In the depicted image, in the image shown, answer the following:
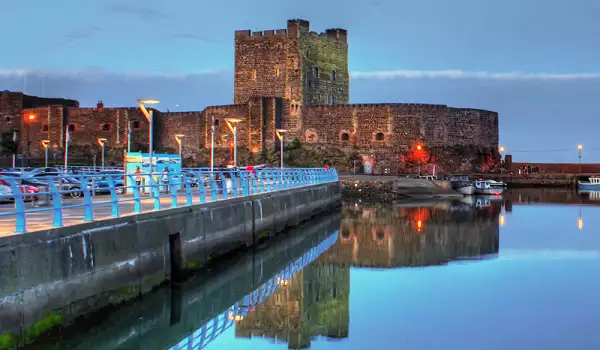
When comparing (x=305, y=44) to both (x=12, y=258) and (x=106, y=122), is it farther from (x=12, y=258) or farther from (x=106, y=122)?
(x=12, y=258)

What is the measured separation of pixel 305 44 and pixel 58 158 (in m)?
20.3

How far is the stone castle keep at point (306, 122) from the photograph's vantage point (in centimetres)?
5375

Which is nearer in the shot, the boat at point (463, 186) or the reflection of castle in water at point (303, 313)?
the reflection of castle in water at point (303, 313)

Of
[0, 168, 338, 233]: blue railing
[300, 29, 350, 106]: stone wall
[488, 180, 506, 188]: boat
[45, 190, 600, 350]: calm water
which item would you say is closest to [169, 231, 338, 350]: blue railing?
[45, 190, 600, 350]: calm water

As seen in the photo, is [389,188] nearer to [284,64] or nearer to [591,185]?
[284,64]

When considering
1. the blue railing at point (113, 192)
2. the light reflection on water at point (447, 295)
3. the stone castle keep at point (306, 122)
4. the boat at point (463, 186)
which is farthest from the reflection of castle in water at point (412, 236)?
the stone castle keep at point (306, 122)

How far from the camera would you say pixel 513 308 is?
1442 cm

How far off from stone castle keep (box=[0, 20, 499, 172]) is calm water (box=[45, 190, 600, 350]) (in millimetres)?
27135

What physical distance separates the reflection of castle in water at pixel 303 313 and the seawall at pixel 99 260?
196 cm

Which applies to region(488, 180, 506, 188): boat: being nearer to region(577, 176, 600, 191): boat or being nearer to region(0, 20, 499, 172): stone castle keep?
region(0, 20, 499, 172): stone castle keep

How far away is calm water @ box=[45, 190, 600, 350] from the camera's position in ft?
39.6

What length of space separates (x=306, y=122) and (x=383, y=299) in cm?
3982

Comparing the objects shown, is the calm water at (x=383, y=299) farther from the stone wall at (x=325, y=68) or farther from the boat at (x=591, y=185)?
the boat at (x=591, y=185)

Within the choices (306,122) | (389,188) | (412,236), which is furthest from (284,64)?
(412,236)
